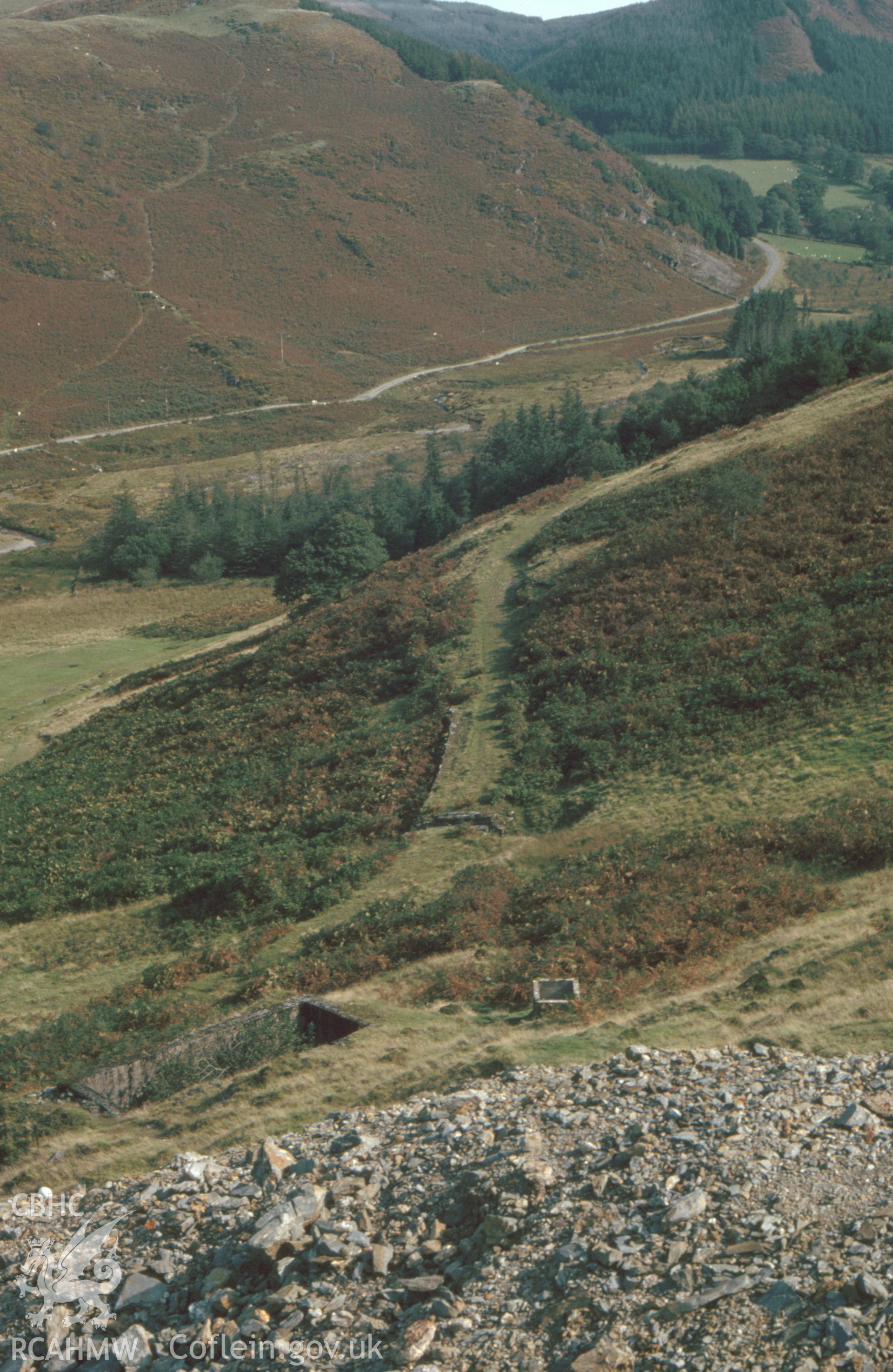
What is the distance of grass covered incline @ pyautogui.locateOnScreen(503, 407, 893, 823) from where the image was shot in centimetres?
2681

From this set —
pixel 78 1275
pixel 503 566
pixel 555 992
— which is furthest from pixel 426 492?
pixel 78 1275

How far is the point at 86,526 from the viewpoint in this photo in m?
103

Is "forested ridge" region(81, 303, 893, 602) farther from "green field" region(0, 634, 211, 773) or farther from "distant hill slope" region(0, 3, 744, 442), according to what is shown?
"distant hill slope" region(0, 3, 744, 442)

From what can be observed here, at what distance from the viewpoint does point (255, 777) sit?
108ft

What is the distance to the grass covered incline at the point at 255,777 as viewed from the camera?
2689 centimetres

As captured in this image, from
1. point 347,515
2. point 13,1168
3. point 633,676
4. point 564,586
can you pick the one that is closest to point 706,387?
point 347,515

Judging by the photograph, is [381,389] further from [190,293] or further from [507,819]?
[507,819]

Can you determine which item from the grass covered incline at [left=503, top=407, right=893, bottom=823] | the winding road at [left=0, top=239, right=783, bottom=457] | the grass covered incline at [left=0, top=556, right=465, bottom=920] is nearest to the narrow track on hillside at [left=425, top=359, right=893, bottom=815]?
the grass covered incline at [left=503, top=407, right=893, bottom=823]

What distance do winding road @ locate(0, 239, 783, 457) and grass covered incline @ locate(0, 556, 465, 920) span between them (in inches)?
3833

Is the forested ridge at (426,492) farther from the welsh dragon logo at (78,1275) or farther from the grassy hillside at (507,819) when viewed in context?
the welsh dragon logo at (78,1275)

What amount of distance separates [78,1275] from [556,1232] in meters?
5.28

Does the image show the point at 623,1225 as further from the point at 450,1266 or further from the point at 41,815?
the point at 41,815

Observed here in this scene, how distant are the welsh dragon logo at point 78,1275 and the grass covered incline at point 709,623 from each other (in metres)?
15.2

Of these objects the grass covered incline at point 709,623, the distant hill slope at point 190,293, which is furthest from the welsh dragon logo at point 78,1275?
the distant hill slope at point 190,293
